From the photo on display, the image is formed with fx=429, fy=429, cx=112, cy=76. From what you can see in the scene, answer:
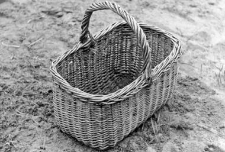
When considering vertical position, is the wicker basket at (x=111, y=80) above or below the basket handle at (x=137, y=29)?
below

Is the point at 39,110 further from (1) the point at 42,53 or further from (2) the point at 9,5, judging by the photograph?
(2) the point at 9,5

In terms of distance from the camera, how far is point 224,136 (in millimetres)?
2789

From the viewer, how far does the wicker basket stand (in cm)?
243

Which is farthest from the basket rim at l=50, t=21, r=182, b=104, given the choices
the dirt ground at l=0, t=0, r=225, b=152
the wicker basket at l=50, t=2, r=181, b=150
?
the dirt ground at l=0, t=0, r=225, b=152

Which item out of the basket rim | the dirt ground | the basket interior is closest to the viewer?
the basket rim

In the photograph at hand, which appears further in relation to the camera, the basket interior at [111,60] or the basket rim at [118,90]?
the basket interior at [111,60]

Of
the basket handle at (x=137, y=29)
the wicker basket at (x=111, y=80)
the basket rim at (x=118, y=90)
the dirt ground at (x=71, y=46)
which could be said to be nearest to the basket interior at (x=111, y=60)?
the wicker basket at (x=111, y=80)

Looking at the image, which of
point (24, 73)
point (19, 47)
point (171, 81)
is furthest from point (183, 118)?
point (19, 47)

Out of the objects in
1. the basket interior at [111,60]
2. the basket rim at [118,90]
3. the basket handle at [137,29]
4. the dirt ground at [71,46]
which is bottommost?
the dirt ground at [71,46]

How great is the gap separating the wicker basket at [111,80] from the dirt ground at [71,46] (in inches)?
6.5

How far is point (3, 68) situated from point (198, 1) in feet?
6.79

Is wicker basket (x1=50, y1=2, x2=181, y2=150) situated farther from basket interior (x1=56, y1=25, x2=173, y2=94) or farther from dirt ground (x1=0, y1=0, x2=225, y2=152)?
dirt ground (x1=0, y1=0, x2=225, y2=152)

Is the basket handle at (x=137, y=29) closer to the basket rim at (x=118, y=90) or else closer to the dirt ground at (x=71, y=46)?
the basket rim at (x=118, y=90)

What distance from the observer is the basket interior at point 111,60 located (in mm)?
2941
